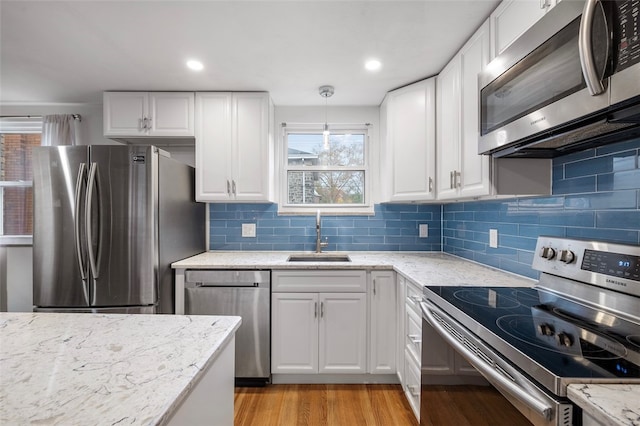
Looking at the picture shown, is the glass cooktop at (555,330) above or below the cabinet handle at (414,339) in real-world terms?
above

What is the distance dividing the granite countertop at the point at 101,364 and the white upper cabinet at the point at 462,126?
1.43m

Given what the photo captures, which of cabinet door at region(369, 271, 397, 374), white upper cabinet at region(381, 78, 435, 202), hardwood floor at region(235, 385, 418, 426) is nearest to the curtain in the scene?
hardwood floor at region(235, 385, 418, 426)

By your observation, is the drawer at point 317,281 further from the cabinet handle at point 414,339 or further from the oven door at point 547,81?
the oven door at point 547,81

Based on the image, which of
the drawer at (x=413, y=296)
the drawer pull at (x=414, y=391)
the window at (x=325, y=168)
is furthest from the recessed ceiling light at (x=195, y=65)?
the drawer pull at (x=414, y=391)

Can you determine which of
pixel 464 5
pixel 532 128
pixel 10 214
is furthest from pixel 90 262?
pixel 464 5

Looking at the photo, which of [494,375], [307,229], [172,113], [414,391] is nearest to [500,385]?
[494,375]

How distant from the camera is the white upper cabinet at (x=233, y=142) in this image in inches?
94.8

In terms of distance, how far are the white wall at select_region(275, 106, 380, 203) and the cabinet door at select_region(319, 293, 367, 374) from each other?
1.09 meters

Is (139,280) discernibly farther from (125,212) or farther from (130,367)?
(130,367)

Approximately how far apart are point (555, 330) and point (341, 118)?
2.35m

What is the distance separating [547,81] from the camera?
3.21ft

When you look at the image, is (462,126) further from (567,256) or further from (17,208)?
(17,208)

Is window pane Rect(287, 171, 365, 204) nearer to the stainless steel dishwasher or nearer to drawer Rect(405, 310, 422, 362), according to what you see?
the stainless steel dishwasher

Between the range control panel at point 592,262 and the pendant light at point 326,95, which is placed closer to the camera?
the range control panel at point 592,262
